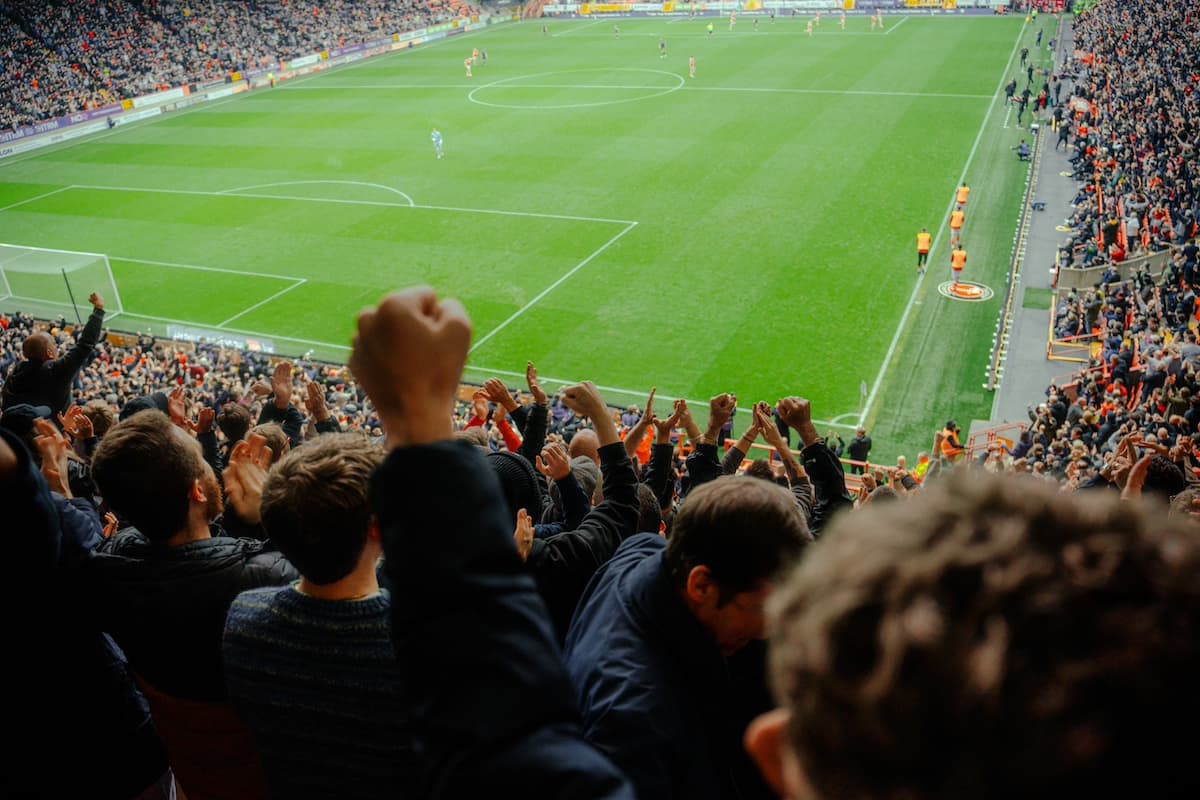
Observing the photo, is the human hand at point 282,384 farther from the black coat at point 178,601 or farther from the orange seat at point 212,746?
the orange seat at point 212,746

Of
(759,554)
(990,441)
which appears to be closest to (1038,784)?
(759,554)

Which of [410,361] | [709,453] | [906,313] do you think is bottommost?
[906,313]

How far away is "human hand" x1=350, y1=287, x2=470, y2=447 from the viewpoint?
4.56 ft

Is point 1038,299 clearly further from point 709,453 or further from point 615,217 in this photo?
point 709,453

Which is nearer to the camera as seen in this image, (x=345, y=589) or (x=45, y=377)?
(x=345, y=589)

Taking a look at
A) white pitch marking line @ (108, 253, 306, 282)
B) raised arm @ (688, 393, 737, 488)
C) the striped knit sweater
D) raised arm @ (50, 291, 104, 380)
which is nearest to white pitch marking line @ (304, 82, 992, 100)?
white pitch marking line @ (108, 253, 306, 282)

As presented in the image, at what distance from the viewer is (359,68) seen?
184 feet

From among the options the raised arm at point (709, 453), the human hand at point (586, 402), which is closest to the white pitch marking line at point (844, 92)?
the raised arm at point (709, 453)

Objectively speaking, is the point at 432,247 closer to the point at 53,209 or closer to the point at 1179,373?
the point at 53,209

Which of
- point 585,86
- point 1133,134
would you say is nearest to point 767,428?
point 1133,134

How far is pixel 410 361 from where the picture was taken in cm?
140

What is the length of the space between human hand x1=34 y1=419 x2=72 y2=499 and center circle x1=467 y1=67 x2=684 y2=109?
39.2m

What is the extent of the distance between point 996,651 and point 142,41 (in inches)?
2519

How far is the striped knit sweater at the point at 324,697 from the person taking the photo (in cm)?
238
